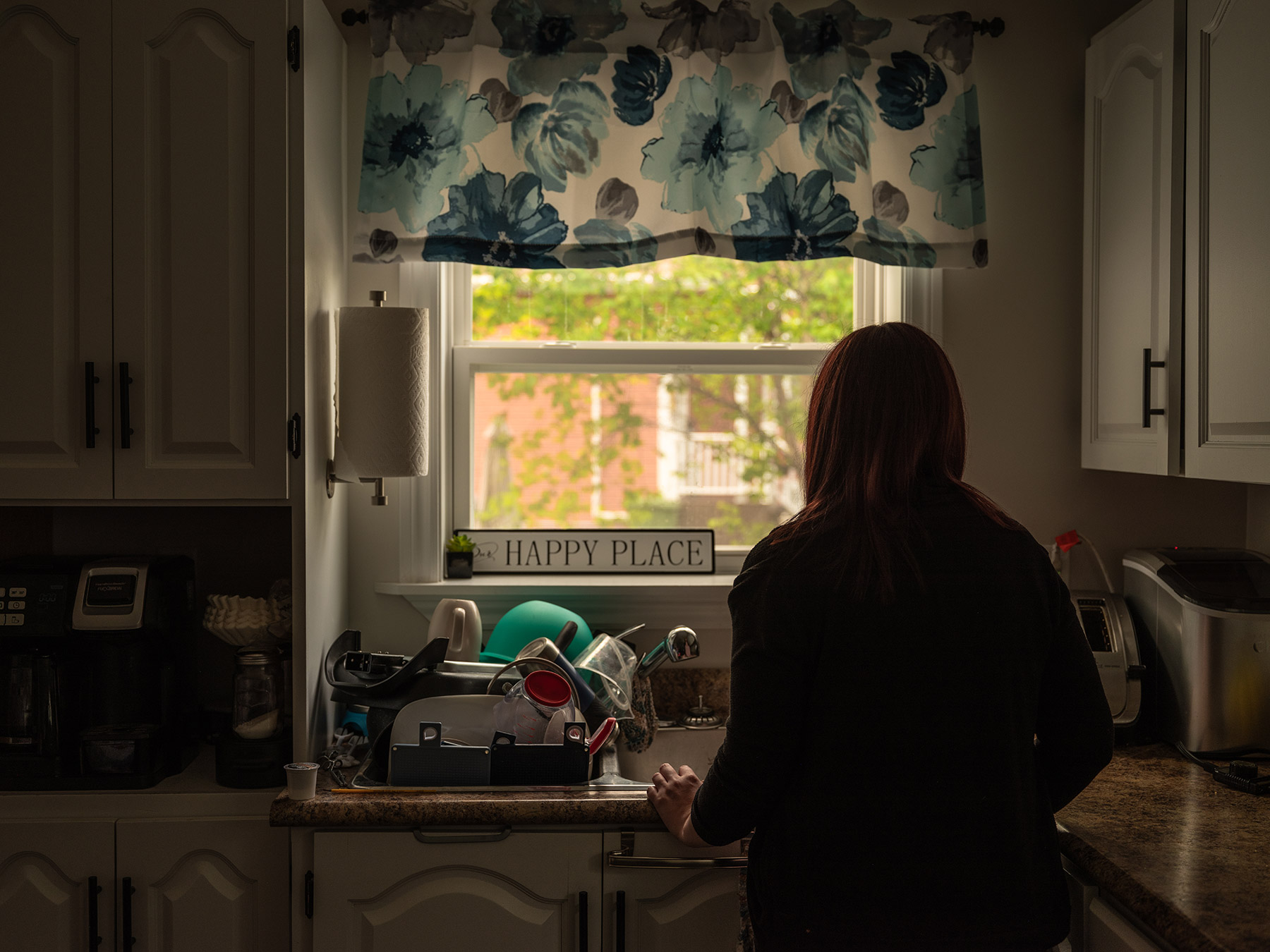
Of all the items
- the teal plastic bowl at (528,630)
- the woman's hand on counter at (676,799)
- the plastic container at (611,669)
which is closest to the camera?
the woman's hand on counter at (676,799)

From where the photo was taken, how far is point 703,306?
7.49ft

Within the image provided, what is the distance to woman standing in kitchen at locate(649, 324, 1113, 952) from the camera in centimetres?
112

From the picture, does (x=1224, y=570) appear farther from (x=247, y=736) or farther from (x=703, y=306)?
(x=247, y=736)

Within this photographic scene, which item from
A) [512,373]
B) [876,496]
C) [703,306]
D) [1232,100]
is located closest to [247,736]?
[512,373]

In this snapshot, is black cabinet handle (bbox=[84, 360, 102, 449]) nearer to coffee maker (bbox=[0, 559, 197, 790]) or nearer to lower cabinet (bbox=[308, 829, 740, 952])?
coffee maker (bbox=[0, 559, 197, 790])

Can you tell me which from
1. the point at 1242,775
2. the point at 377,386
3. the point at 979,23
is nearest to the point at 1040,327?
the point at 979,23

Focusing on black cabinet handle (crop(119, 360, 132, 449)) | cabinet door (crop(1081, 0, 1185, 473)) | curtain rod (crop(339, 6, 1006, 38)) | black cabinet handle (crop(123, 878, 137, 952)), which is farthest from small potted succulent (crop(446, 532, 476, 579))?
cabinet door (crop(1081, 0, 1185, 473))

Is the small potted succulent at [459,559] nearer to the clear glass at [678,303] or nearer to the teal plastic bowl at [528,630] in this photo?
the teal plastic bowl at [528,630]

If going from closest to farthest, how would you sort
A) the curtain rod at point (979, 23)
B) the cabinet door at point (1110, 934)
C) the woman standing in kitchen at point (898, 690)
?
1. the woman standing in kitchen at point (898, 690)
2. the cabinet door at point (1110, 934)
3. the curtain rod at point (979, 23)

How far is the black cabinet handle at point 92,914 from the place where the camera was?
166 cm

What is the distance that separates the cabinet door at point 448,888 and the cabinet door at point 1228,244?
4.30 feet

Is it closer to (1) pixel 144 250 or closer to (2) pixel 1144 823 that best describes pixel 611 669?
(2) pixel 1144 823

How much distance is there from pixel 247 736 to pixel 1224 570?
1885mm

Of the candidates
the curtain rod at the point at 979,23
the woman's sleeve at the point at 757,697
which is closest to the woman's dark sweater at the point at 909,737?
the woman's sleeve at the point at 757,697
